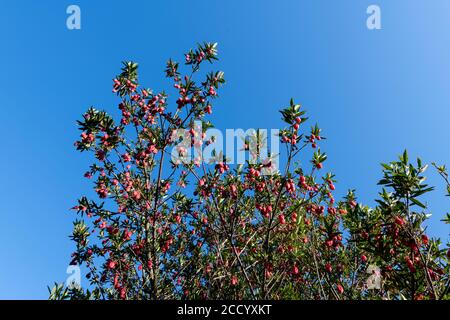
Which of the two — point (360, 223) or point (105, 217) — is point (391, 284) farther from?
point (105, 217)

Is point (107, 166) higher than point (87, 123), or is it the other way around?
point (87, 123)

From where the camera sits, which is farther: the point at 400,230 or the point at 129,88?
the point at 129,88

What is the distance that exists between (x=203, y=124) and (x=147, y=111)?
1809 mm

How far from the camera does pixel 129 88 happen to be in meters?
8.85

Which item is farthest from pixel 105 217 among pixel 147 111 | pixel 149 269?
pixel 147 111

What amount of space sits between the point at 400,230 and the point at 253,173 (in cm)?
324

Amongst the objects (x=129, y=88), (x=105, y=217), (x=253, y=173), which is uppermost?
(x=129, y=88)

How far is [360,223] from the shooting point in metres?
5.75

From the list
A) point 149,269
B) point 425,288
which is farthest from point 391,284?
point 149,269

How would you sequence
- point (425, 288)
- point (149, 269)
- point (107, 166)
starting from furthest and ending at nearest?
point (107, 166) < point (149, 269) < point (425, 288)
